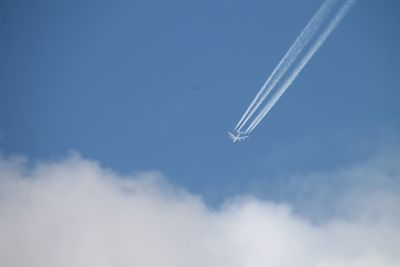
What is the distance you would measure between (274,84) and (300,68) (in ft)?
9.72

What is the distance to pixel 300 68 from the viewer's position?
24547mm

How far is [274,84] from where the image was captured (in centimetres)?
2511

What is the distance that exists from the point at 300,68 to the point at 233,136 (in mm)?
12736

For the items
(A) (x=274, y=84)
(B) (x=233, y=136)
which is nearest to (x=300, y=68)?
(A) (x=274, y=84)

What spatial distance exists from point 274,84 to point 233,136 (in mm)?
10570

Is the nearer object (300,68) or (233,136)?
(300,68)

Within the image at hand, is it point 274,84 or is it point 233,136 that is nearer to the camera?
point 274,84

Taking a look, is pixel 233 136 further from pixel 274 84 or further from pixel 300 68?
pixel 300 68

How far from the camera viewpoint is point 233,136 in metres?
33.6
